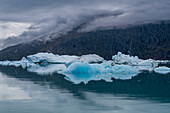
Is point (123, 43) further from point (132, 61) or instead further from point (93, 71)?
point (93, 71)

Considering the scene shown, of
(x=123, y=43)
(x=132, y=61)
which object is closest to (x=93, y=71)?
(x=132, y=61)

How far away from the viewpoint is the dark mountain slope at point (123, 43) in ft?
442

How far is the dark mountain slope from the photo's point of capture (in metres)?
135

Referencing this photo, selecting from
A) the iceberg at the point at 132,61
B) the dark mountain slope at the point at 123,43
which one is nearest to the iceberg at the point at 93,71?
the iceberg at the point at 132,61

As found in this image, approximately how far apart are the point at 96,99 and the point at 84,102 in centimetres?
106

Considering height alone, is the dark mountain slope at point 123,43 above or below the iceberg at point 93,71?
above

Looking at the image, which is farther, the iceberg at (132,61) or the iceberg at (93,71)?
the iceberg at (132,61)

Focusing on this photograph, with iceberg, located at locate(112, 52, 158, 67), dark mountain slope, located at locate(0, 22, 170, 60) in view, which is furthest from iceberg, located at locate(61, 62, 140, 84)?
dark mountain slope, located at locate(0, 22, 170, 60)

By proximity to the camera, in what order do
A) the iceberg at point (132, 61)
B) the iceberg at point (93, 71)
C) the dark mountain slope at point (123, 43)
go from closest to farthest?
the iceberg at point (93, 71)
the iceberg at point (132, 61)
the dark mountain slope at point (123, 43)

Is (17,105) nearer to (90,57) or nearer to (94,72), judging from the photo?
(94,72)

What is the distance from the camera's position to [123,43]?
14400 cm

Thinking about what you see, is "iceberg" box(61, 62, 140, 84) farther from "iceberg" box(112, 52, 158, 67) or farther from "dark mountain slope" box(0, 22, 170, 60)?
"dark mountain slope" box(0, 22, 170, 60)

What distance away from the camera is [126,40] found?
145750mm

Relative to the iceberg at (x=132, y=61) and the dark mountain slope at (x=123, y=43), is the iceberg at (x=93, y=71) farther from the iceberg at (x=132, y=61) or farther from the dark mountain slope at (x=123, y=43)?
the dark mountain slope at (x=123, y=43)
